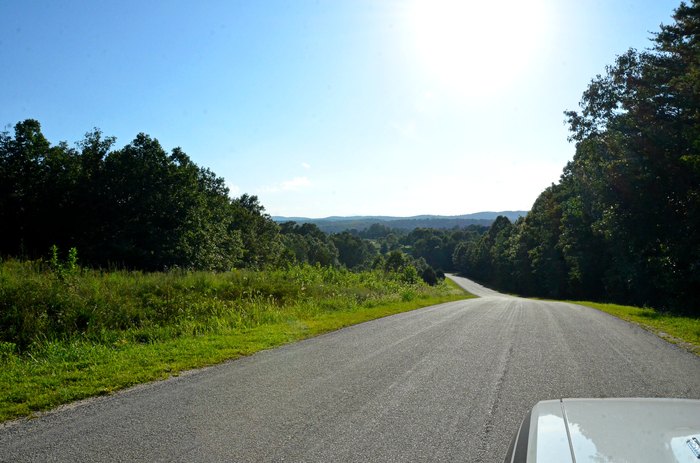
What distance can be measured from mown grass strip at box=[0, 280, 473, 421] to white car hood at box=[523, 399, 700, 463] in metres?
5.66

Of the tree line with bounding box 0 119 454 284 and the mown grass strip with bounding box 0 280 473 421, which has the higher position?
the tree line with bounding box 0 119 454 284

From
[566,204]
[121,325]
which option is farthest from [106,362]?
[566,204]

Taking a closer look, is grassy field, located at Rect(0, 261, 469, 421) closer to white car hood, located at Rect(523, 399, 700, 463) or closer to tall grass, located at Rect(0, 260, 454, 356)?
tall grass, located at Rect(0, 260, 454, 356)

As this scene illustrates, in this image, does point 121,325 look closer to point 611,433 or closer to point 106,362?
point 106,362

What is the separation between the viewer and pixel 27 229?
3622 cm

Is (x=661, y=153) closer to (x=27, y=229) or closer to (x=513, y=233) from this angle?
(x=27, y=229)

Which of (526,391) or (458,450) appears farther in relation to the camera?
(526,391)

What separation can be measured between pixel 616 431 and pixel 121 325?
10.9 metres

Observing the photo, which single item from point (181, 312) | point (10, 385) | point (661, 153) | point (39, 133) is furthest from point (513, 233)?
point (10, 385)

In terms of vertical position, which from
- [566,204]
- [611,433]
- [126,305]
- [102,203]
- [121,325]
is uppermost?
[566,204]

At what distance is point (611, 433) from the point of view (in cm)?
215

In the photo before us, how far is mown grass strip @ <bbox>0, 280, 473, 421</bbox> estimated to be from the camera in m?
5.71

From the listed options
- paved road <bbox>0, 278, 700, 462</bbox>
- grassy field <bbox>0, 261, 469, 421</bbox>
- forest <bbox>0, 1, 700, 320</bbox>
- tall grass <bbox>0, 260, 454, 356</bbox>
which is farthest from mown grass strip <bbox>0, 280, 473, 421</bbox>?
forest <bbox>0, 1, 700, 320</bbox>

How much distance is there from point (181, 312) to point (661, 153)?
23.7 meters
